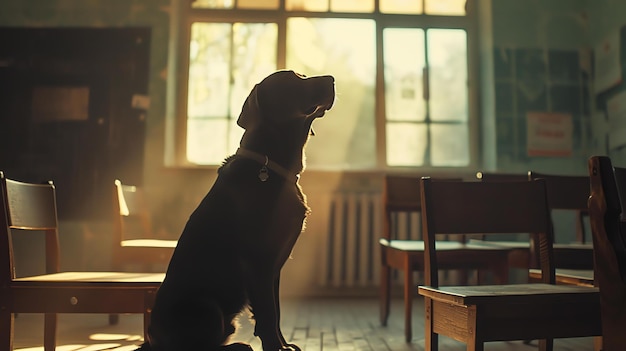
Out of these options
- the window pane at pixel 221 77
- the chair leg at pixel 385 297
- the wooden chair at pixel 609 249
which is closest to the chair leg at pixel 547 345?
the wooden chair at pixel 609 249

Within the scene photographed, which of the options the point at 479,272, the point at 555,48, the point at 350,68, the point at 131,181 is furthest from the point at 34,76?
the point at 555,48

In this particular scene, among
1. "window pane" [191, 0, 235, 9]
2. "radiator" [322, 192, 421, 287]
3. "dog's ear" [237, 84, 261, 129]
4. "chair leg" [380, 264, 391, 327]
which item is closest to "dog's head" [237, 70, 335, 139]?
"dog's ear" [237, 84, 261, 129]

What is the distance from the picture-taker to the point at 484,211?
1.65 m

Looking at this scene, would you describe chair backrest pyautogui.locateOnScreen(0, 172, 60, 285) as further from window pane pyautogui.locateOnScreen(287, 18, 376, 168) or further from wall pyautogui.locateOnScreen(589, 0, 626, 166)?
wall pyautogui.locateOnScreen(589, 0, 626, 166)

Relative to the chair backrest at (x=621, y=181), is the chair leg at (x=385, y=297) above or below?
below

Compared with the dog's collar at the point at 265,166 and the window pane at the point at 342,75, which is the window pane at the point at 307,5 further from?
the dog's collar at the point at 265,166

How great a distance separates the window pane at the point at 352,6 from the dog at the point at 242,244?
9.60 ft

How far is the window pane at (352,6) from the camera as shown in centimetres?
428

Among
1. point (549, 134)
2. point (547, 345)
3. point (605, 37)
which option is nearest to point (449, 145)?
point (549, 134)

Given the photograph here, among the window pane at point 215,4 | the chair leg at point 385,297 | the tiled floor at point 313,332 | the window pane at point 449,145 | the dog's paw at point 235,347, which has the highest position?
the window pane at point 215,4

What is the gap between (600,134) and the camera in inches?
152

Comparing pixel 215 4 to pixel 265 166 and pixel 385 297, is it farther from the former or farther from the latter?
pixel 265 166

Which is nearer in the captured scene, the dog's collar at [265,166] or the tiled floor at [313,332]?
the dog's collar at [265,166]

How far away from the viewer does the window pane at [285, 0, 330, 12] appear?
425cm
